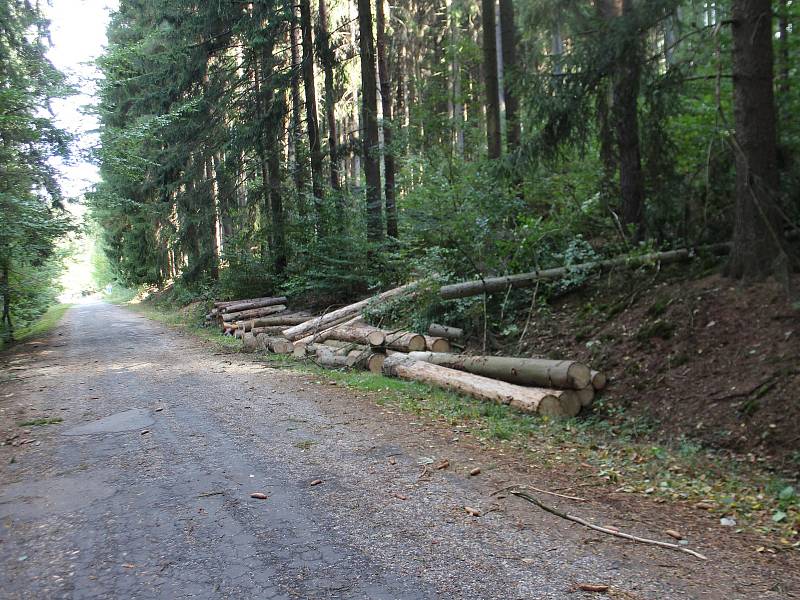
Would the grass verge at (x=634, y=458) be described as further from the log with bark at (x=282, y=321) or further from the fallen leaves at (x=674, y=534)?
the log with bark at (x=282, y=321)

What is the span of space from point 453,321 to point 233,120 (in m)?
14.0

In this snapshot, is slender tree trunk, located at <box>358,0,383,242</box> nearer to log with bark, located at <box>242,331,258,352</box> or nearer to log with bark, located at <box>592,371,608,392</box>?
log with bark, located at <box>242,331,258,352</box>

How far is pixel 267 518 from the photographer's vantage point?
177 inches

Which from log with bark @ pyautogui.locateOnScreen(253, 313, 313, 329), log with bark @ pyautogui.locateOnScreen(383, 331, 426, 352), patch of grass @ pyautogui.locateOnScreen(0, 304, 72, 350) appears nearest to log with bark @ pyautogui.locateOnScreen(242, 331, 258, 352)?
log with bark @ pyautogui.locateOnScreen(253, 313, 313, 329)

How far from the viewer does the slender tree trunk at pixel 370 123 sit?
17.2 meters

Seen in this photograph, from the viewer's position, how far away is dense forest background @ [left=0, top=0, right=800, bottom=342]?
8.60 m

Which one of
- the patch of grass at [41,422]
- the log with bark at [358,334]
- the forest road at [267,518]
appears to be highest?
the log with bark at [358,334]

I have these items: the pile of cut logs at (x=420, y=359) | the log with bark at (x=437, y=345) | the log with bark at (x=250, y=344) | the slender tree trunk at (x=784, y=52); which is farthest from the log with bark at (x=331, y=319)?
the slender tree trunk at (x=784, y=52)

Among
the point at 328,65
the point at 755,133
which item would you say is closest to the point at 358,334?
the point at 755,133

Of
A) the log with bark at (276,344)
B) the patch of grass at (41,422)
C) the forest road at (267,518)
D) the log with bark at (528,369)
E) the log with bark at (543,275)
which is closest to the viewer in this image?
the forest road at (267,518)

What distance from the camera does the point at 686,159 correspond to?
384 inches

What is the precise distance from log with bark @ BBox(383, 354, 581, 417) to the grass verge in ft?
0.47

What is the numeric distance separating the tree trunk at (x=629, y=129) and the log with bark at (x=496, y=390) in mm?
4152

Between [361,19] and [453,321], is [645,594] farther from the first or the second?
[361,19]
